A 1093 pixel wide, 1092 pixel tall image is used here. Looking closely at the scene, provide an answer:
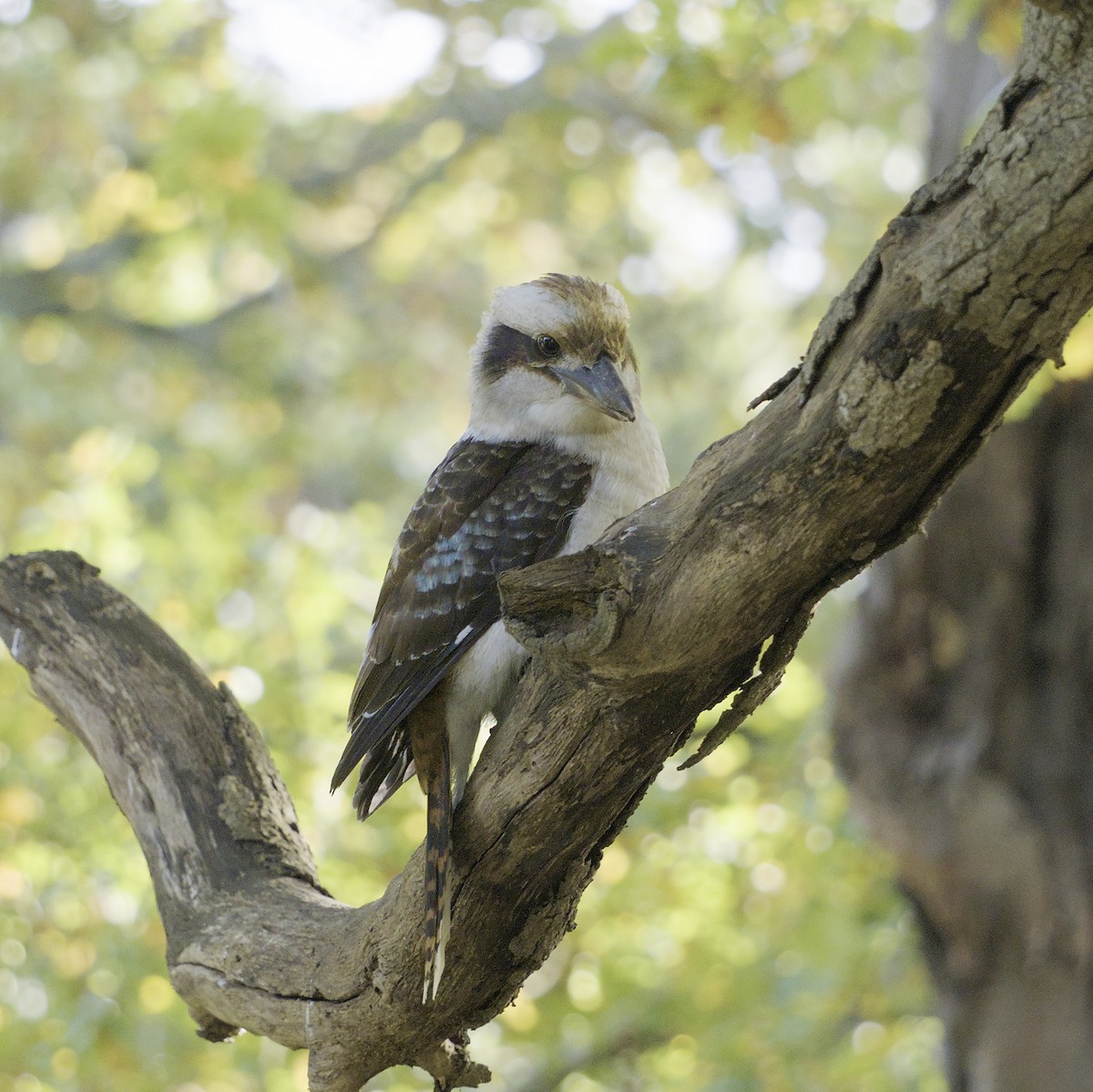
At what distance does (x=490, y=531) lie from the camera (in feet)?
8.58

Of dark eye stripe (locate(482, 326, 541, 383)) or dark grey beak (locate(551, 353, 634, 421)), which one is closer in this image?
dark grey beak (locate(551, 353, 634, 421))

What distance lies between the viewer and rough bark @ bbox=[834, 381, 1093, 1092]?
17.0 feet

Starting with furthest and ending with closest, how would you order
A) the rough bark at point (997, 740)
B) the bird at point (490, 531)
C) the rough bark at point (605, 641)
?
the rough bark at point (997, 740), the bird at point (490, 531), the rough bark at point (605, 641)

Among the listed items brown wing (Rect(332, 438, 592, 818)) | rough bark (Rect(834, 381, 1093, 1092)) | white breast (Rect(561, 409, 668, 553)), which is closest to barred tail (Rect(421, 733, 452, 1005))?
brown wing (Rect(332, 438, 592, 818))

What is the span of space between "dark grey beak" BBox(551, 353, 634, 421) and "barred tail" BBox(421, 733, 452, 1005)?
91 centimetres

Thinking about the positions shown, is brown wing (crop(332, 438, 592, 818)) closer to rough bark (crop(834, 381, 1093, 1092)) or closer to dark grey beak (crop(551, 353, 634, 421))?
dark grey beak (crop(551, 353, 634, 421))

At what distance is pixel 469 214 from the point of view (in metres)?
10.6

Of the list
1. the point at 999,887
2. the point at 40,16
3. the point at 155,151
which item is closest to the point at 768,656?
the point at 999,887

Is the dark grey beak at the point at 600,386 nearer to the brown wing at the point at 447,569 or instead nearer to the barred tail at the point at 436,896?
the brown wing at the point at 447,569

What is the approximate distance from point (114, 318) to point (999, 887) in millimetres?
7154

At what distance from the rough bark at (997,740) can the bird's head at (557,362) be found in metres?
2.43

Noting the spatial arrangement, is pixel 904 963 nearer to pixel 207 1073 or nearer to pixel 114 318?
pixel 207 1073

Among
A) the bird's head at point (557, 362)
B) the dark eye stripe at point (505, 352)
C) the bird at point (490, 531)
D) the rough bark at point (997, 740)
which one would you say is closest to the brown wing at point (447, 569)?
the bird at point (490, 531)

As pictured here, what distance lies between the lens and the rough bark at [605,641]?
1612 millimetres
